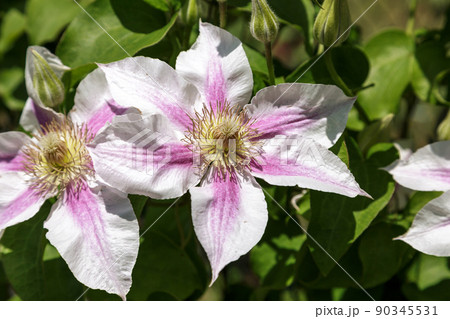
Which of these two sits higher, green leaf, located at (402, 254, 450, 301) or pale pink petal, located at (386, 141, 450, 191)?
pale pink petal, located at (386, 141, 450, 191)

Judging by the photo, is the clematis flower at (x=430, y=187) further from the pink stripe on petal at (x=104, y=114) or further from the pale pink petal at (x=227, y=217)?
the pink stripe on petal at (x=104, y=114)

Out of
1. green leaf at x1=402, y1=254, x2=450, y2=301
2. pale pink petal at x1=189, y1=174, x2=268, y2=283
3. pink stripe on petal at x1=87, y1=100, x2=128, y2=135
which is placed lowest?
green leaf at x1=402, y1=254, x2=450, y2=301

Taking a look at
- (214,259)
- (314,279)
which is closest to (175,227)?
(314,279)

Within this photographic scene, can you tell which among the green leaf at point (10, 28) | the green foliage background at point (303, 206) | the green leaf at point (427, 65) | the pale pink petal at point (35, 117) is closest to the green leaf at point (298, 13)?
the green foliage background at point (303, 206)

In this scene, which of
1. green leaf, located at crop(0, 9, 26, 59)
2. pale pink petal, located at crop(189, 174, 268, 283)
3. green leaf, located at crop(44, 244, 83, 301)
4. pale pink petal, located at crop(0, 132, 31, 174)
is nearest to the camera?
pale pink petal, located at crop(189, 174, 268, 283)

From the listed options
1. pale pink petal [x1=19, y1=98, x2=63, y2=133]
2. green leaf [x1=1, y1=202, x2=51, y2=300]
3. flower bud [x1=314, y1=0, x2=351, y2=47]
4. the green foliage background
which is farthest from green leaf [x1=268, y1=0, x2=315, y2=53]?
green leaf [x1=1, y1=202, x2=51, y2=300]

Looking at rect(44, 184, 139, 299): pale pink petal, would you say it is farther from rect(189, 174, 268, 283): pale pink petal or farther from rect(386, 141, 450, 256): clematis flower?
rect(386, 141, 450, 256): clematis flower
